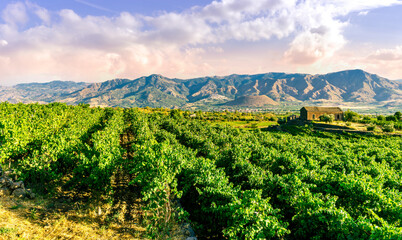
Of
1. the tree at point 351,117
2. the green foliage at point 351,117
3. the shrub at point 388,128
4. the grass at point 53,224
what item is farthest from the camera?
the tree at point 351,117

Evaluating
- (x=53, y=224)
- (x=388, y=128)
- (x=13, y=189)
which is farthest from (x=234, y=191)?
(x=388, y=128)

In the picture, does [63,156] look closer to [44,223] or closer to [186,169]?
[44,223]

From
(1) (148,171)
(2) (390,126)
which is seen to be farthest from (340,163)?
(2) (390,126)

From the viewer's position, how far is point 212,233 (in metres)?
15.1

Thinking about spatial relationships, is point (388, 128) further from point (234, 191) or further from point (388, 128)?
point (234, 191)

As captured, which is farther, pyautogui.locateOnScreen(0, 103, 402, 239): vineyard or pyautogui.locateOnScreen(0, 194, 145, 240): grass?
pyautogui.locateOnScreen(0, 194, 145, 240): grass

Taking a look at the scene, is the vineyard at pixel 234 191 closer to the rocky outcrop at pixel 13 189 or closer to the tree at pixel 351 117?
the rocky outcrop at pixel 13 189

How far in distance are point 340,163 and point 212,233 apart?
1955cm

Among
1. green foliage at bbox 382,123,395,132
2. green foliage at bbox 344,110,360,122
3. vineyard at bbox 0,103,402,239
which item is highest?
vineyard at bbox 0,103,402,239

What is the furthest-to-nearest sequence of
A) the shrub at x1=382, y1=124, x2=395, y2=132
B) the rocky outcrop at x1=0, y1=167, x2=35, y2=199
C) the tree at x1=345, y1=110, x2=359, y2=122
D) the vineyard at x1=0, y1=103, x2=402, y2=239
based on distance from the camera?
the tree at x1=345, y1=110, x2=359, y2=122
the shrub at x1=382, y1=124, x2=395, y2=132
the rocky outcrop at x1=0, y1=167, x2=35, y2=199
the vineyard at x1=0, y1=103, x2=402, y2=239

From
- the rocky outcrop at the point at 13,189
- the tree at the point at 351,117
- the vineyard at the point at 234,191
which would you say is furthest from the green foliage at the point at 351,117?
the rocky outcrop at the point at 13,189

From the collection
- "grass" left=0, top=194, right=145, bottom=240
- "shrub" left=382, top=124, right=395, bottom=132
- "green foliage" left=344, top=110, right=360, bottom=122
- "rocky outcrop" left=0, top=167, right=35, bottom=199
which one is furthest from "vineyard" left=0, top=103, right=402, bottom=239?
"green foliage" left=344, top=110, right=360, bottom=122

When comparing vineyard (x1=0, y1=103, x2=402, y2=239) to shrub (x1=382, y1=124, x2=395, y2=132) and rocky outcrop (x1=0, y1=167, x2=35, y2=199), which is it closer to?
rocky outcrop (x1=0, y1=167, x2=35, y2=199)

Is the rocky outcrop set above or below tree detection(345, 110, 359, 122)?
above
